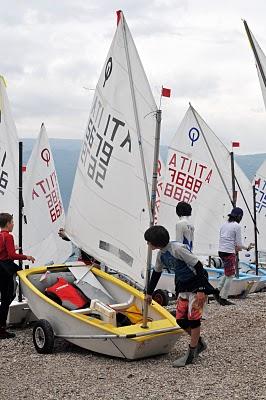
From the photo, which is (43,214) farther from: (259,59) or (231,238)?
(259,59)

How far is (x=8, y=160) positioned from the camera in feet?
28.5

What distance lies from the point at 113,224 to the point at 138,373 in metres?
1.73

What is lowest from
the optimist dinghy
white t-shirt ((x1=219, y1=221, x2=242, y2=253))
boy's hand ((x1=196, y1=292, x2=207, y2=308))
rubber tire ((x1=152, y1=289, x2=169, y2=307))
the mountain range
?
the mountain range

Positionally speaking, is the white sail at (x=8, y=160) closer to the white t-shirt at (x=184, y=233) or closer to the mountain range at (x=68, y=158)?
the white t-shirt at (x=184, y=233)

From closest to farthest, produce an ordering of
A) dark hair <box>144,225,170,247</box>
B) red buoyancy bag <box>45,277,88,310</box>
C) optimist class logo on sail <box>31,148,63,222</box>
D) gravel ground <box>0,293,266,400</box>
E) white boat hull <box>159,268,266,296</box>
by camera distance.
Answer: gravel ground <box>0,293,266,400</box>
dark hair <box>144,225,170,247</box>
red buoyancy bag <box>45,277,88,310</box>
white boat hull <box>159,268,266,296</box>
optimist class logo on sail <box>31,148,63,222</box>

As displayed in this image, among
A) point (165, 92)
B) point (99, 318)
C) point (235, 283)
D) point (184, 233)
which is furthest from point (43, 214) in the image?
point (165, 92)

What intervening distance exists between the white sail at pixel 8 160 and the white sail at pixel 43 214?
215 centimetres

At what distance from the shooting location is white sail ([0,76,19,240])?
28.3 ft

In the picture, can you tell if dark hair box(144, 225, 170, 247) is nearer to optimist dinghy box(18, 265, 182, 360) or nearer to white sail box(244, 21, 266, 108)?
optimist dinghy box(18, 265, 182, 360)

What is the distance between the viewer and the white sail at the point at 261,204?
45.3 ft

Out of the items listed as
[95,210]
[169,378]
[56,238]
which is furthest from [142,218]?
[56,238]

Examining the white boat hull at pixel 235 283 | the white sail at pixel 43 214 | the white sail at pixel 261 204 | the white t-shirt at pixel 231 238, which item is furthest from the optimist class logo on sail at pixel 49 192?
the white sail at pixel 261 204

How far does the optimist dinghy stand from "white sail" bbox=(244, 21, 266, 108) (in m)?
2.77

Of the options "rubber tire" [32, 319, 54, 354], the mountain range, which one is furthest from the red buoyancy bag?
the mountain range
